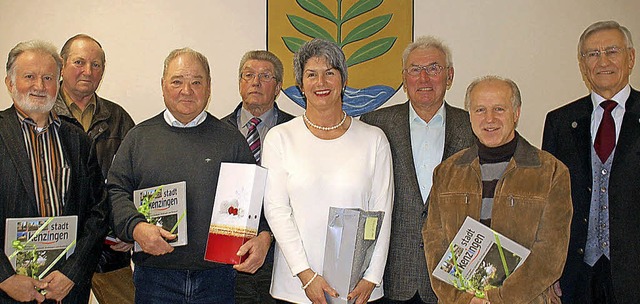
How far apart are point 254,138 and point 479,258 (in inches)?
59.4

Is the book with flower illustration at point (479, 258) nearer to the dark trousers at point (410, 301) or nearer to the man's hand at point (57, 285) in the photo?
the dark trousers at point (410, 301)

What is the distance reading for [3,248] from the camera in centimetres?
260

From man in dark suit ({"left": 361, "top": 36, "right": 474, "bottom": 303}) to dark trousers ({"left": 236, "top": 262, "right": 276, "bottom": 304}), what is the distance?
0.65 m

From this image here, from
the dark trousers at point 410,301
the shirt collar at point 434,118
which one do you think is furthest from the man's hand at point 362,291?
the shirt collar at point 434,118

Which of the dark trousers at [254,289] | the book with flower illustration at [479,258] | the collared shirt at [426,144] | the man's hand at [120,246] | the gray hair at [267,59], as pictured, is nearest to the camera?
the book with flower illustration at [479,258]

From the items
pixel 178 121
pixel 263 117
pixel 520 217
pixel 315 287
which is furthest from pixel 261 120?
pixel 520 217

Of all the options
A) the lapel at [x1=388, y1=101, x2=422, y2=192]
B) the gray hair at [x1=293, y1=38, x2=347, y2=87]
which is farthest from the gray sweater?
the lapel at [x1=388, y1=101, x2=422, y2=192]

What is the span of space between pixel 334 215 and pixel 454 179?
1.75 ft

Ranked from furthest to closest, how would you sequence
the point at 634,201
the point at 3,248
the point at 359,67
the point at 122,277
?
1. the point at 359,67
2. the point at 122,277
3. the point at 634,201
4. the point at 3,248

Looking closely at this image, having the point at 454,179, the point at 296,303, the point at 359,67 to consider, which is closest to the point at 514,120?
the point at 454,179

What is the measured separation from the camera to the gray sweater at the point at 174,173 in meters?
2.76

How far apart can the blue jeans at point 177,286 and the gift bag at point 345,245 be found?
543mm

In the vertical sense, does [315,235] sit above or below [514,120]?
below

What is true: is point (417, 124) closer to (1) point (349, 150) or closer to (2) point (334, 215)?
(1) point (349, 150)
